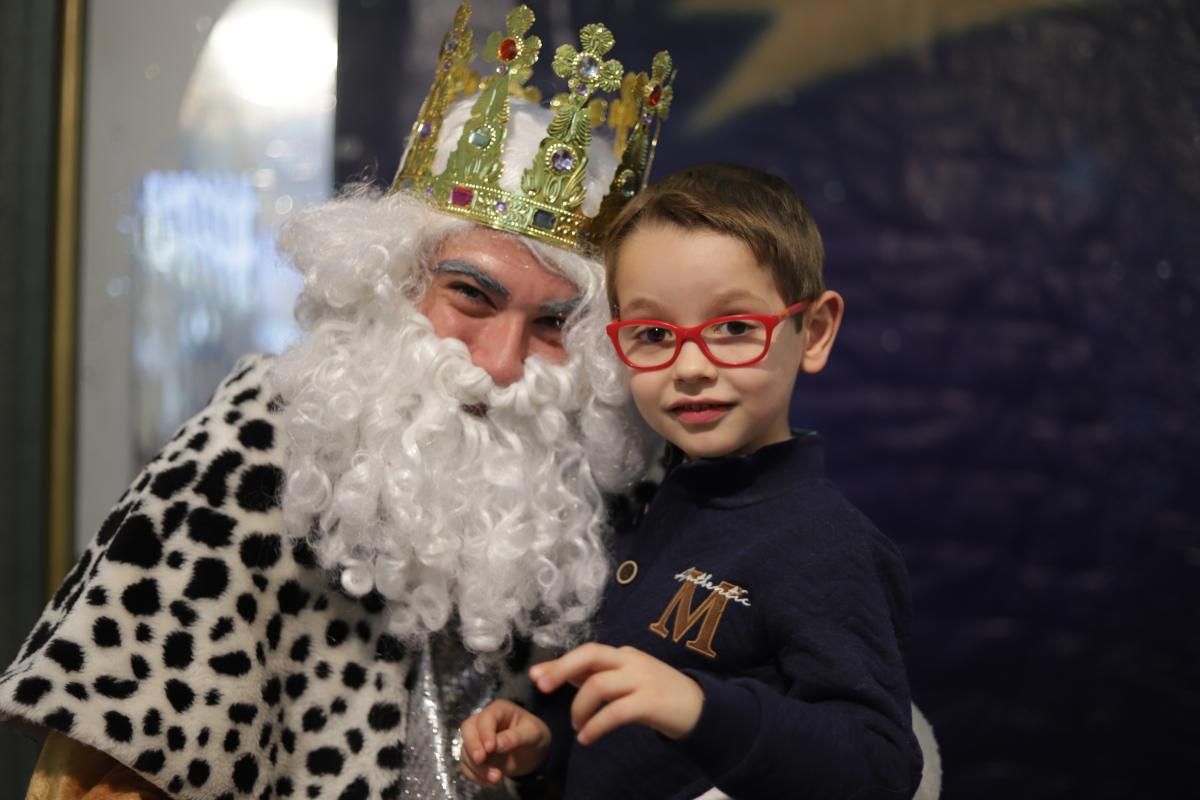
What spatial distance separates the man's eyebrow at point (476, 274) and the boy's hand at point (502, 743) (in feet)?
2.31

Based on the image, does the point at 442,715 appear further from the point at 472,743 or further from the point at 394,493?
the point at 394,493

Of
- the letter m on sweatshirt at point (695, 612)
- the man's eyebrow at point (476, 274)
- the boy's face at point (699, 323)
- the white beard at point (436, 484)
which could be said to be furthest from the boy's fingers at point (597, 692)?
the man's eyebrow at point (476, 274)

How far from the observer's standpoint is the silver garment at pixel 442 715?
6.18 ft

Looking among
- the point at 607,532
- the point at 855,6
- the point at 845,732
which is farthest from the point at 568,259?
the point at 855,6

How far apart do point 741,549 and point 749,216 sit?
48 cm

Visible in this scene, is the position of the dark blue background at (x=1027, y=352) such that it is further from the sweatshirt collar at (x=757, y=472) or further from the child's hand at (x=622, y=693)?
the child's hand at (x=622, y=693)

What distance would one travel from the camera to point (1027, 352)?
287 centimetres

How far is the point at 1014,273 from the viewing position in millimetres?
2867

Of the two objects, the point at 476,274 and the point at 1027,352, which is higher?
the point at 476,274

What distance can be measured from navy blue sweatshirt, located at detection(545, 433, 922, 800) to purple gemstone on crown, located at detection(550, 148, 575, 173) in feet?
1.98

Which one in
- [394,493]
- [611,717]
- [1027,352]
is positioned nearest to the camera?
[611,717]

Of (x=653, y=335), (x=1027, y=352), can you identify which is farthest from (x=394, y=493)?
(x=1027, y=352)

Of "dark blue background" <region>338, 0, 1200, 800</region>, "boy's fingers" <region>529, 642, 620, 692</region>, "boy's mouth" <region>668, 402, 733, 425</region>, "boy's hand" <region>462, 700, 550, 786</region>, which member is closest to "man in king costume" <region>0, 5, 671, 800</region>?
"boy's hand" <region>462, 700, 550, 786</region>

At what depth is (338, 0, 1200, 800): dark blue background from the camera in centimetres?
284
